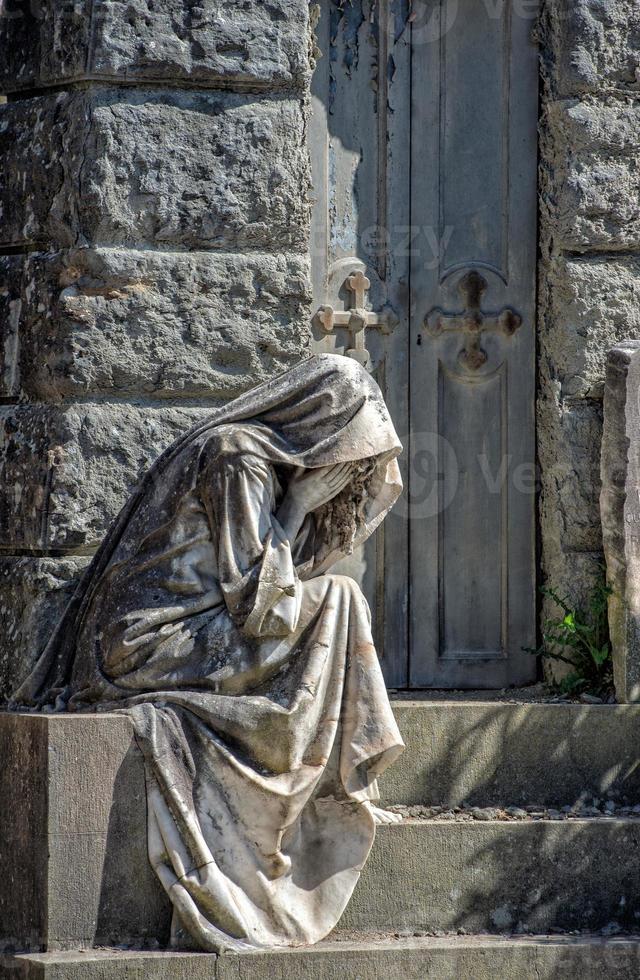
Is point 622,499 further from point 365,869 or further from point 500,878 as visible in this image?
point 365,869

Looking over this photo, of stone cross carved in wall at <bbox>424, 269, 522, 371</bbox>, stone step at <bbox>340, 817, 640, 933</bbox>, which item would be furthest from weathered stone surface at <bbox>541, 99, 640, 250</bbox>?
stone step at <bbox>340, 817, 640, 933</bbox>

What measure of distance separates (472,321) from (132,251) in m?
1.36

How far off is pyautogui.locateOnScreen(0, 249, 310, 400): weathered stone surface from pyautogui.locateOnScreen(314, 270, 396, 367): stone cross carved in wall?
0.40 metres

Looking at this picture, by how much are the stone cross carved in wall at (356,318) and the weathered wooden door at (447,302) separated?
11 mm

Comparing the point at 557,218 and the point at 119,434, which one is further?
the point at 557,218

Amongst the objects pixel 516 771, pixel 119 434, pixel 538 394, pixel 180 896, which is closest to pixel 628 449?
pixel 538 394

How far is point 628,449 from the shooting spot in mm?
6691

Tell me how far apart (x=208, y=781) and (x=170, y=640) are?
1.38 feet

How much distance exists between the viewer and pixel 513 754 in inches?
251

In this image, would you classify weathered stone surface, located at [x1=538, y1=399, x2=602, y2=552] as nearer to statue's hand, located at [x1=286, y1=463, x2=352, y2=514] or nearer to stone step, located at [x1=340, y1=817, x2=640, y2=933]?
stone step, located at [x1=340, y1=817, x2=640, y2=933]

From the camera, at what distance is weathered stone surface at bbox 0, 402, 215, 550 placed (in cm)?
631

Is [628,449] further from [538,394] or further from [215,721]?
[215,721]

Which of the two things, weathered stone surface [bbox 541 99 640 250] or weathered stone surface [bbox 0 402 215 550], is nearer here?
weathered stone surface [bbox 0 402 215 550]

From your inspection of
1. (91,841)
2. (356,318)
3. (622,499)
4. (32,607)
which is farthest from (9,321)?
(622,499)
